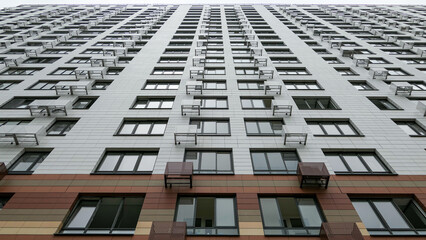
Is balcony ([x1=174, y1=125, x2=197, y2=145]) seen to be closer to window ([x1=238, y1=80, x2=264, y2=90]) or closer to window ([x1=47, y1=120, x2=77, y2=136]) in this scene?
window ([x1=47, y1=120, x2=77, y2=136])

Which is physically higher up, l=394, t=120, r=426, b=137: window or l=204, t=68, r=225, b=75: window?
l=204, t=68, r=225, b=75: window

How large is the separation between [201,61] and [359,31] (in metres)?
31.2

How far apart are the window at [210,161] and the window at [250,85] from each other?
9.52 m

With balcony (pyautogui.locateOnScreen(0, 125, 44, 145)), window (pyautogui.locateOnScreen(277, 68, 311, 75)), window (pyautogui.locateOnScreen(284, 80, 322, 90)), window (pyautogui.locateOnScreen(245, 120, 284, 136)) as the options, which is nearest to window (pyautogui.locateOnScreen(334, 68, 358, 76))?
window (pyautogui.locateOnScreen(277, 68, 311, 75))

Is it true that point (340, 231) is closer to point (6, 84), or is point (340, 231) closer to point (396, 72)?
point (396, 72)

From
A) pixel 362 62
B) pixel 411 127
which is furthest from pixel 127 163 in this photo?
pixel 362 62

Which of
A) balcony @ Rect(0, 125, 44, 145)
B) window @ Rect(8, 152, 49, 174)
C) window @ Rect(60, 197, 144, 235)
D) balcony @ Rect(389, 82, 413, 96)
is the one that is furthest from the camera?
balcony @ Rect(389, 82, 413, 96)

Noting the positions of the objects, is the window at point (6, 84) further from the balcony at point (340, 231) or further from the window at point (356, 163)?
the window at point (356, 163)

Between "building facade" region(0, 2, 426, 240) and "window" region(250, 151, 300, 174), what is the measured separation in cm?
7

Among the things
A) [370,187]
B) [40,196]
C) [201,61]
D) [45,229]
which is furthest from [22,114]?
[370,187]

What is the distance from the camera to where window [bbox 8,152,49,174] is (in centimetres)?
1361

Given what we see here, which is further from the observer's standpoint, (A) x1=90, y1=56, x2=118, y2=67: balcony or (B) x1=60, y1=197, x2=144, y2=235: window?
(A) x1=90, y1=56, x2=118, y2=67: balcony

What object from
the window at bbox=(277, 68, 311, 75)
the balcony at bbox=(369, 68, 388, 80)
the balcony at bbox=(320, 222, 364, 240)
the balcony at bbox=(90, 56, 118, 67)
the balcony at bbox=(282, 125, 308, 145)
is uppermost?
the balcony at bbox=(90, 56, 118, 67)

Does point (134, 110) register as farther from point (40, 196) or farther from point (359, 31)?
point (359, 31)
